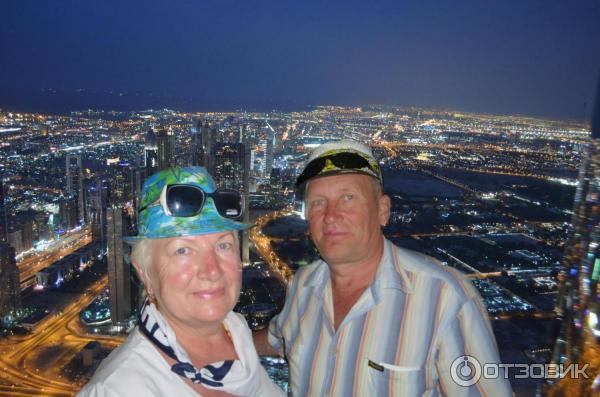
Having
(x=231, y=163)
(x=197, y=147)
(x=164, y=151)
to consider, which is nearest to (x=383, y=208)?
(x=231, y=163)

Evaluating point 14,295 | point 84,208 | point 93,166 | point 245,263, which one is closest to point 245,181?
point 245,263

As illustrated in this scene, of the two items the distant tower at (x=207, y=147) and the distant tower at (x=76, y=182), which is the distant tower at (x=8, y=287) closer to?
the distant tower at (x=207, y=147)

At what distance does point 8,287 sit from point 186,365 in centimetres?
1120

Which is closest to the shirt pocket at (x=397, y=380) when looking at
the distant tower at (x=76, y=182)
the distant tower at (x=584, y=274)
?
the distant tower at (x=584, y=274)

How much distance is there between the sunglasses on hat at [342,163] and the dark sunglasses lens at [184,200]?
33 centimetres

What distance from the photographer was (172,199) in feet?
2.49

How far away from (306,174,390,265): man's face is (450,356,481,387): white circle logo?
0.31 m

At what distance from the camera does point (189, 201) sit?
0.77 metres

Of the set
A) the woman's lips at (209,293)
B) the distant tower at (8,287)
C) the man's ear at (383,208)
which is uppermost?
the man's ear at (383,208)

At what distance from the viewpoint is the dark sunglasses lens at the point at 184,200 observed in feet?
2.48

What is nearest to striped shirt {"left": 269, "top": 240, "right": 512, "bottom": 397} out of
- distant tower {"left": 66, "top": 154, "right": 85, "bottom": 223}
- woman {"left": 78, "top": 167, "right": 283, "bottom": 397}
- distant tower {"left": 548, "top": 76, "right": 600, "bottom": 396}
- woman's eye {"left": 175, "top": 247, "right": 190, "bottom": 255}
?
woman {"left": 78, "top": 167, "right": 283, "bottom": 397}

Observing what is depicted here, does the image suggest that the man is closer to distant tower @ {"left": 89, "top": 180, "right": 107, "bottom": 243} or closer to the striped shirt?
the striped shirt

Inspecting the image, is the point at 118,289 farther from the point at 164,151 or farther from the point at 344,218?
the point at 344,218

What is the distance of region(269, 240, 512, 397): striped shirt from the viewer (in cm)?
82
